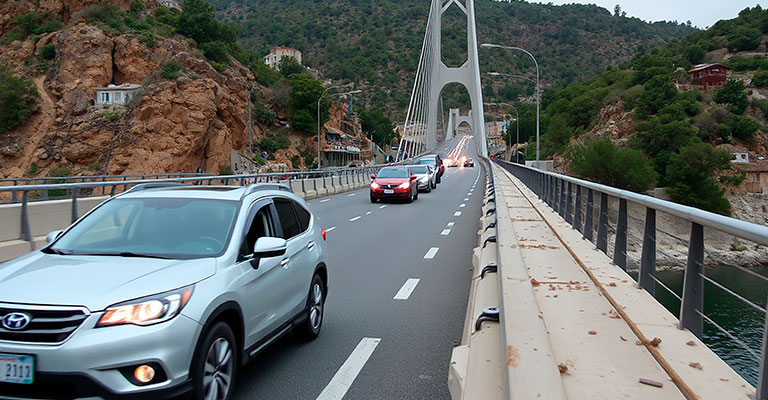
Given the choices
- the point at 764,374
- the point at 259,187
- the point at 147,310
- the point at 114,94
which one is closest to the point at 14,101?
the point at 114,94

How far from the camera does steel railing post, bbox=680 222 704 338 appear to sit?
370 cm

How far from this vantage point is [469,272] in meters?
9.66

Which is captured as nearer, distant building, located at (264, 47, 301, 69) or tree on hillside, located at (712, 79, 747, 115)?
tree on hillside, located at (712, 79, 747, 115)

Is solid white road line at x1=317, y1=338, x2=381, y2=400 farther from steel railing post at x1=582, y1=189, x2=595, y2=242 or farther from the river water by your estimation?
the river water

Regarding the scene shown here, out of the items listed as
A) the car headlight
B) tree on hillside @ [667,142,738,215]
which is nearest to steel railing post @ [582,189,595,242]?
the car headlight

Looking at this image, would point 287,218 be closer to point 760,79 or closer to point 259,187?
point 259,187

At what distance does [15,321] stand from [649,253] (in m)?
4.79

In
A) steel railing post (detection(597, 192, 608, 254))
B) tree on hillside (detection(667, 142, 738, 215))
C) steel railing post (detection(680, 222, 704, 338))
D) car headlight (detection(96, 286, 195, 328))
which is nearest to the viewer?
car headlight (detection(96, 286, 195, 328))

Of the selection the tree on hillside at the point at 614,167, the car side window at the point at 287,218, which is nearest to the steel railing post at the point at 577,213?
the car side window at the point at 287,218

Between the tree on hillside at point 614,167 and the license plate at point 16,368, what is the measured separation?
6200cm

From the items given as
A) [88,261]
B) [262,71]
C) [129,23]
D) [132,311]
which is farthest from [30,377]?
[262,71]

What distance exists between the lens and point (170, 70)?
53125 millimetres

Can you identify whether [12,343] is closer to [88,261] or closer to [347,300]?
[88,261]

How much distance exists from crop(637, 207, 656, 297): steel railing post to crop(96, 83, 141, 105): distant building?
5516cm
